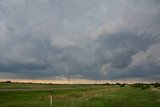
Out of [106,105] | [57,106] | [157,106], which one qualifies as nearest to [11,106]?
[57,106]

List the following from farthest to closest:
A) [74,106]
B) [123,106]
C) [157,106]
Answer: [157,106]
[123,106]
[74,106]

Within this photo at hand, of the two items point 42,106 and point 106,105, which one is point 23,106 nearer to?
point 42,106

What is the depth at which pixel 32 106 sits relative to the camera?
3002cm

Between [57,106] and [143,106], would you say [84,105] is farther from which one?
[143,106]

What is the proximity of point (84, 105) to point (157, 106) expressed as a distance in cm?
767

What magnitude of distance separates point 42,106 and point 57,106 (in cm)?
144

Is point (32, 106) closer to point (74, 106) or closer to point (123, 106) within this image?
point (74, 106)

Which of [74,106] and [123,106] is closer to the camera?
[74,106]

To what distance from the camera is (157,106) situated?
32938 mm

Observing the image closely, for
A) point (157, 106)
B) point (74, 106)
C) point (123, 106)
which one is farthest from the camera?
point (157, 106)

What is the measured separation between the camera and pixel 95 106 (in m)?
29.7

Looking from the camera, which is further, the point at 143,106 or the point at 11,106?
the point at 143,106

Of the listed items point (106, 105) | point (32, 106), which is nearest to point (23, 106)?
point (32, 106)

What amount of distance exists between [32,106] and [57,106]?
8.08ft
